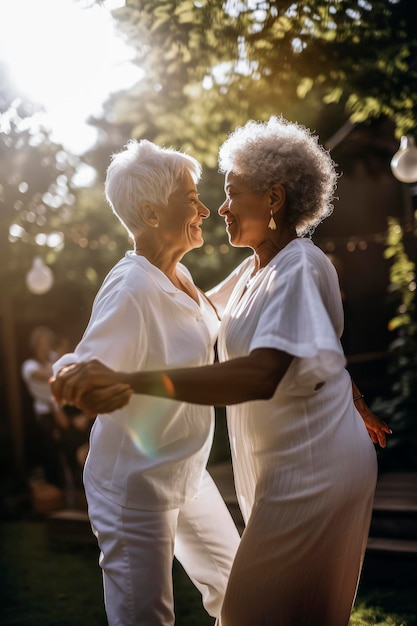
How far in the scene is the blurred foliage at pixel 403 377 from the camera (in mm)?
7695

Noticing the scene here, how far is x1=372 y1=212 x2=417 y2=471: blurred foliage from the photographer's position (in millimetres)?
7695

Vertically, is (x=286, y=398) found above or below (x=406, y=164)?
below

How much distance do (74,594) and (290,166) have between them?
13.7 feet

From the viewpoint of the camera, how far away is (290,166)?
8.58 feet

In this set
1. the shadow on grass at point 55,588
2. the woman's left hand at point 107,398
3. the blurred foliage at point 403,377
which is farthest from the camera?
the blurred foliage at point 403,377

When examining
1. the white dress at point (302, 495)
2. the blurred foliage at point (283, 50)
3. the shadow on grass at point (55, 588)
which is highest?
the blurred foliage at point (283, 50)

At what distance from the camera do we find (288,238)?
2.71 metres

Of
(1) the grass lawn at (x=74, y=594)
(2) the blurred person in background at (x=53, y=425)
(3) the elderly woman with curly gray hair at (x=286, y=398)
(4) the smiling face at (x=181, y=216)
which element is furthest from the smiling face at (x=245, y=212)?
(2) the blurred person in background at (x=53, y=425)

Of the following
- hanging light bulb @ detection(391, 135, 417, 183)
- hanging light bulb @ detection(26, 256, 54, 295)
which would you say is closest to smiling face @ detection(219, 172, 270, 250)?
hanging light bulb @ detection(391, 135, 417, 183)

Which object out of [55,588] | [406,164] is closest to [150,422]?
[55,588]

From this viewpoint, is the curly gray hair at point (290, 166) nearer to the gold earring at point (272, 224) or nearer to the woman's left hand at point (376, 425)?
the gold earring at point (272, 224)

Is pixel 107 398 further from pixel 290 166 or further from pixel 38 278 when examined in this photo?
pixel 38 278

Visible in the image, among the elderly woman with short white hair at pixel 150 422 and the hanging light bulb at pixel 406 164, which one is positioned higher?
the hanging light bulb at pixel 406 164

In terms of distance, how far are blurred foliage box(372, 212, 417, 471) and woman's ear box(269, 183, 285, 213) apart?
211 inches
